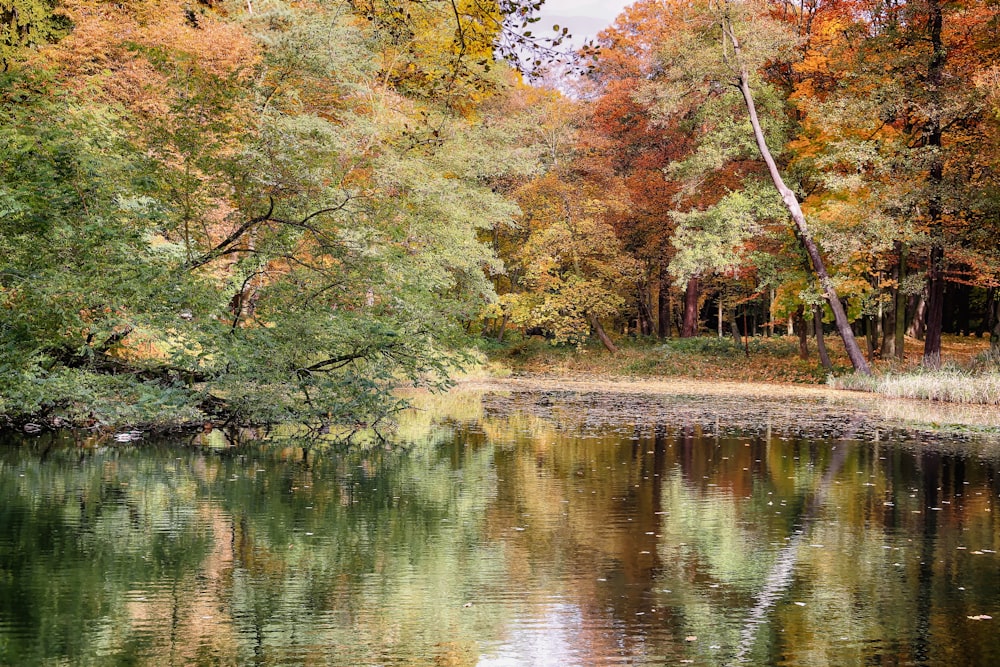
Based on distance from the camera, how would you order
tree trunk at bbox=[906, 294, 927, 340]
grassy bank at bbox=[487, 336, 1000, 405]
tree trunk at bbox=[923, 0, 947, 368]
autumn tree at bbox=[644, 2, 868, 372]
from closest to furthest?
grassy bank at bbox=[487, 336, 1000, 405], tree trunk at bbox=[923, 0, 947, 368], autumn tree at bbox=[644, 2, 868, 372], tree trunk at bbox=[906, 294, 927, 340]

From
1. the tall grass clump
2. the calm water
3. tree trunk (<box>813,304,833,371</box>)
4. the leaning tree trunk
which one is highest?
the leaning tree trunk

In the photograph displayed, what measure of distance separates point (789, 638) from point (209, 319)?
29.9ft

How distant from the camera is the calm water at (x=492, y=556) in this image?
14.8 ft

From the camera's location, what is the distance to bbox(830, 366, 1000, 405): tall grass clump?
2045cm

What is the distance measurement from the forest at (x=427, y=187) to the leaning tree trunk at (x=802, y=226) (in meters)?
0.10

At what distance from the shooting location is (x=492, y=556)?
638 centimetres

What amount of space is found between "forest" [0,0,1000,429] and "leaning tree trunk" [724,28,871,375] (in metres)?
0.10

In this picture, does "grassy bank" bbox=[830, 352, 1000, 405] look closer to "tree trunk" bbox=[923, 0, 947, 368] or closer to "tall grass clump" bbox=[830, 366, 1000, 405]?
"tall grass clump" bbox=[830, 366, 1000, 405]

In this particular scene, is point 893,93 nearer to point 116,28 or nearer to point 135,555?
point 116,28

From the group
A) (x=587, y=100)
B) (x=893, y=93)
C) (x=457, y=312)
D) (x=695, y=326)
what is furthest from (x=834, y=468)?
(x=587, y=100)

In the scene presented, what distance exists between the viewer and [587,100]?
39469 mm

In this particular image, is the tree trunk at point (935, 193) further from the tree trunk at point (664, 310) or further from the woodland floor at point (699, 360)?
the tree trunk at point (664, 310)

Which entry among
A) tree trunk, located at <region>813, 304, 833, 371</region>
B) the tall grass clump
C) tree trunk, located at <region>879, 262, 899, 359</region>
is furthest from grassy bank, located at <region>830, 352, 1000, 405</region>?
tree trunk, located at <region>879, 262, 899, 359</region>

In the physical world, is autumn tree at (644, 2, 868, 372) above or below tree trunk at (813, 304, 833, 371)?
above
